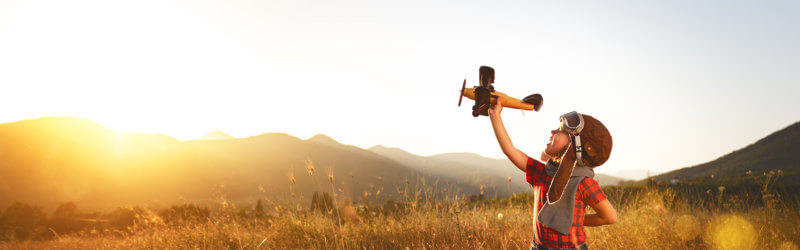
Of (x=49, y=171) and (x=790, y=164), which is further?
(x=49, y=171)

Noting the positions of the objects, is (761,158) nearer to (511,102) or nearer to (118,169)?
(511,102)

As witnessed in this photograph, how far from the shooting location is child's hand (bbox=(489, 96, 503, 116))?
2.24 m

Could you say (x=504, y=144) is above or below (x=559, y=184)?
above

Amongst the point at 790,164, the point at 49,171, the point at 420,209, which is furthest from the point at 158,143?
the point at 790,164

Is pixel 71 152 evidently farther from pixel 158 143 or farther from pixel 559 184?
pixel 559 184

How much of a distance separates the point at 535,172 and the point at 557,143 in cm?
34

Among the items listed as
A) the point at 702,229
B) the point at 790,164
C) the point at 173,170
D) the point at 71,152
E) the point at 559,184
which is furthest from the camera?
the point at 173,170

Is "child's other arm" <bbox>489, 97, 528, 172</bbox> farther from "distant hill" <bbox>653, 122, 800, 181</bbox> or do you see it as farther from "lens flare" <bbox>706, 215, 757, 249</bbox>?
"distant hill" <bbox>653, 122, 800, 181</bbox>

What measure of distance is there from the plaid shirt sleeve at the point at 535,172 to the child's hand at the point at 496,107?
576 millimetres

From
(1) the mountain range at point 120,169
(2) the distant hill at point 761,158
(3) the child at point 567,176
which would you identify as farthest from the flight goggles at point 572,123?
(2) the distant hill at point 761,158

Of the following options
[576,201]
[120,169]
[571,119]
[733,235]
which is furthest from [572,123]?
[120,169]

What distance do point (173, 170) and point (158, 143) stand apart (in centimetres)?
1703

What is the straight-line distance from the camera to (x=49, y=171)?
223ft

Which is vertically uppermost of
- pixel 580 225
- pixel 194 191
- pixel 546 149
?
pixel 546 149
